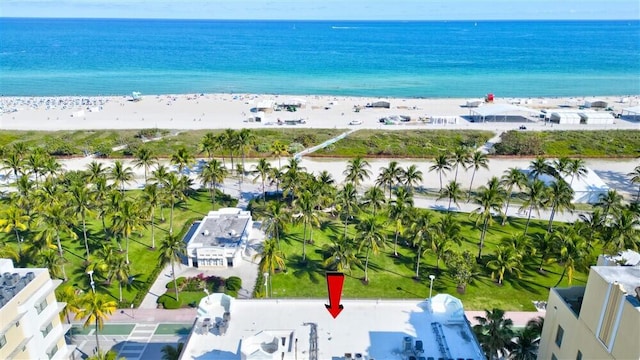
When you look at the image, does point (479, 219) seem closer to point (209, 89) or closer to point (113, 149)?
point (113, 149)

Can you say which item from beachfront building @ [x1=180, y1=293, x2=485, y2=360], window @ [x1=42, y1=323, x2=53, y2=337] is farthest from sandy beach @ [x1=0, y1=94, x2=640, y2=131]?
window @ [x1=42, y1=323, x2=53, y2=337]

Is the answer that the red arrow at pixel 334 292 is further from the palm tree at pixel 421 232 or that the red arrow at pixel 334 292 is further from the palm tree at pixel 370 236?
the palm tree at pixel 421 232

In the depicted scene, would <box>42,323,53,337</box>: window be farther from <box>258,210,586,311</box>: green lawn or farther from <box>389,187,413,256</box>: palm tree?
<box>389,187,413,256</box>: palm tree

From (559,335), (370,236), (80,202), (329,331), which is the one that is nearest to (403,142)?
(370,236)

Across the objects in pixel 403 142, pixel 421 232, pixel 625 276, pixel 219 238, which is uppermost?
pixel 625 276

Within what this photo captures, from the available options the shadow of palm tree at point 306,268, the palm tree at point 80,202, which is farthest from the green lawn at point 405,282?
the palm tree at point 80,202

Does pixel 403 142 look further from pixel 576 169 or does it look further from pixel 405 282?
pixel 405 282
